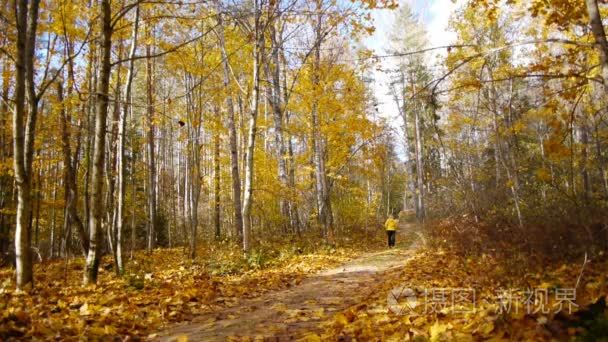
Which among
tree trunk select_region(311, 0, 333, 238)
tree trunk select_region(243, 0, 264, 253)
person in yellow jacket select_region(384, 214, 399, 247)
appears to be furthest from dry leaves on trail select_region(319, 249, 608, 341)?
person in yellow jacket select_region(384, 214, 399, 247)

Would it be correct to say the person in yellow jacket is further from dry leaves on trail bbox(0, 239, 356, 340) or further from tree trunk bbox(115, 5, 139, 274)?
tree trunk bbox(115, 5, 139, 274)

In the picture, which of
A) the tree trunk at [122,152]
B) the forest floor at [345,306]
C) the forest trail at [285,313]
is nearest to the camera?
the forest floor at [345,306]

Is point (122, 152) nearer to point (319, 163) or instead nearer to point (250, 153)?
point (250, 153)

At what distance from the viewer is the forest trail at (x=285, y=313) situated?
412 cm

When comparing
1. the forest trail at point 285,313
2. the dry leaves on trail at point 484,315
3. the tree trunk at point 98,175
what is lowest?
the forest trail at point 285,313

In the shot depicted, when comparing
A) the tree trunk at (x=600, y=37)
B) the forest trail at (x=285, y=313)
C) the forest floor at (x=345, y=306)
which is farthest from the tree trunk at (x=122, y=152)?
the tree trunk at (x=600, y=37)

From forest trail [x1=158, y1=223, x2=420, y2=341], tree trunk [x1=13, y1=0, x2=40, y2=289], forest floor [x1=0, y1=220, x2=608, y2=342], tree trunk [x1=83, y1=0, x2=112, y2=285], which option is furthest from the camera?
tree trunk [x1=83, y1=0, x2=112, y2=285]

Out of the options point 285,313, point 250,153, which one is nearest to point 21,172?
point 285,313

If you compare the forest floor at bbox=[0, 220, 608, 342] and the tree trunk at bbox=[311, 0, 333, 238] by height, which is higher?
the tree trunk at bbox=[311, 0, 333, 238]

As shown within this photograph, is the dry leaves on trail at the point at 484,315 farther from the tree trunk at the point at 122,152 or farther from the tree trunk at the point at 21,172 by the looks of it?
the tree trunk at the point at 122,152

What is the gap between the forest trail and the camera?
4.12 meters

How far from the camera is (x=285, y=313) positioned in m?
5.05

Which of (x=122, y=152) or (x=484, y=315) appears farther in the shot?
(x=122, y=152)

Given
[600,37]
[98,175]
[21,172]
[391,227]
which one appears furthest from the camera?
[391,227]
